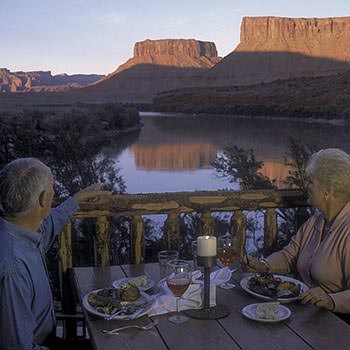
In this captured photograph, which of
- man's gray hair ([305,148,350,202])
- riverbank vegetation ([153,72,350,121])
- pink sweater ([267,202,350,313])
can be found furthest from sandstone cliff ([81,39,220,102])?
man's gray hair ([305,148,350,202])

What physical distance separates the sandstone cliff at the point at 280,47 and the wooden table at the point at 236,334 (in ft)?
304

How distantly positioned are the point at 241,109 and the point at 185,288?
1603 inches

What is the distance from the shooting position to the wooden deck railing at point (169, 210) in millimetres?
2988

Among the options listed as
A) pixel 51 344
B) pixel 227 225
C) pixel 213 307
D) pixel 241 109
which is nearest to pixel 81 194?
pixel 51 344

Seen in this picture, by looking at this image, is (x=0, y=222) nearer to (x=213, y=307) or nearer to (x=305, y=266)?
(x=213, y=307)

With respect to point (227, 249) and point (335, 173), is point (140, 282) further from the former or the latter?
point (335, 173)

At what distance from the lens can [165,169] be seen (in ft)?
49.8

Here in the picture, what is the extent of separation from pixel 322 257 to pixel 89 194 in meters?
1.10

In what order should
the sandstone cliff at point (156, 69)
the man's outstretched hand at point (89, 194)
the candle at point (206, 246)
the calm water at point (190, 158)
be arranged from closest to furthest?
the candle at point (206, 246)
the man's outstretched hand at point (89, 194)
the calm water at point (190, 158)
the sandstone cliff at point (156, 69)

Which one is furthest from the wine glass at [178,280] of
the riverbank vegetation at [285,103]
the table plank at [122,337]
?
the riverbank vegetation at [285,103]

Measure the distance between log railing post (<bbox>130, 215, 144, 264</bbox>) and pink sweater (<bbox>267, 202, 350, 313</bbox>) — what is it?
72 cm

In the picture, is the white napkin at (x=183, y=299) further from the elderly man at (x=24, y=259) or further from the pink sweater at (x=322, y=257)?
the pink sweater at (x=322, y=257)

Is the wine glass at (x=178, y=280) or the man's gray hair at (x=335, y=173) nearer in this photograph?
the wine glass at (x=178, y=280)

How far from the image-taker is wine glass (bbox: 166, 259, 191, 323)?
1.91 m
